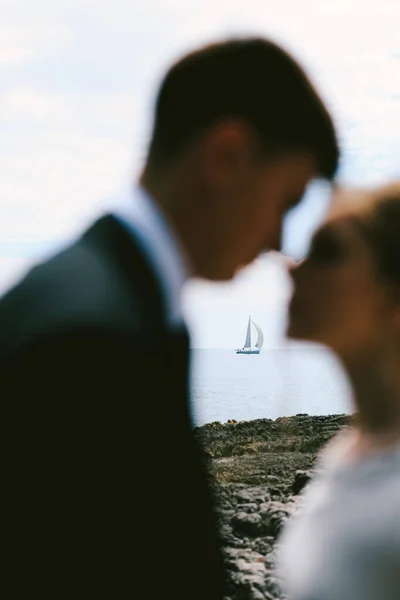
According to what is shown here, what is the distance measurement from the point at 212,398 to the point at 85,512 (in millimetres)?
63797

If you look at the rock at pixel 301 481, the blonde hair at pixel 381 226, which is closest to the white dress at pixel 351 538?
the blonde hair at pixel 381 226

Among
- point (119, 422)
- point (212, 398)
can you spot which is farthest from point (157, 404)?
point (212, 398)

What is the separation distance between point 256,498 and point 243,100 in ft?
22.5

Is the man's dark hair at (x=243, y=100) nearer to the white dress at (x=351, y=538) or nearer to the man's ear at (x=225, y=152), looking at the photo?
the man's ear at (x=225, y=152)

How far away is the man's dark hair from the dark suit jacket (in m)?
0.34

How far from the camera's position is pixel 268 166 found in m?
1.70

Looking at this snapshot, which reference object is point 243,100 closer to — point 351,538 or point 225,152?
point 225,152

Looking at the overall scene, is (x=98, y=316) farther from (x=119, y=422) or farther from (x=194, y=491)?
(x=194, y=491)

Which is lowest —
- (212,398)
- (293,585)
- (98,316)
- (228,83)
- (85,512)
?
(212,398)

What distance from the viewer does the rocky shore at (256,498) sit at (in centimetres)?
572

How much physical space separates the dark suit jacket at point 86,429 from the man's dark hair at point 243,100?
0.34 metres

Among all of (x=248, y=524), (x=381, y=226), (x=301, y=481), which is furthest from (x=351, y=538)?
(x=301, y=481)

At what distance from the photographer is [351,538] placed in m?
1.50

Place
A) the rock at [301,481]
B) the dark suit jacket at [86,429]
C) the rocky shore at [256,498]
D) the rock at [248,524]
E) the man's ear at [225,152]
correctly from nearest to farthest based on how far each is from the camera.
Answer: the dark suit jacket at [86,429] < the man's ear at [225,152] < the rocky shore at [256,498] < the rock at [248,524] < the rock at [301,481]
